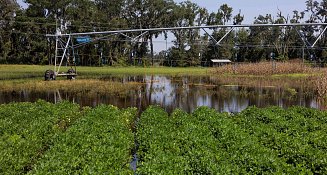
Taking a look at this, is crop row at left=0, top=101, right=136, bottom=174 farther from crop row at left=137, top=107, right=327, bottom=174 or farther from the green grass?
the green grass

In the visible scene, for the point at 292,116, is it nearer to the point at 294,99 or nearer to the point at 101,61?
the point at 294,99

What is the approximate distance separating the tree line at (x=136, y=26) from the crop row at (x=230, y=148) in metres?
66.5

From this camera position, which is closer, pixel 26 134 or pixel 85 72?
pixel 26 134

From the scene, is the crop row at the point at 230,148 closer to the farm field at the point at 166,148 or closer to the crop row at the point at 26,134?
the farm field at the point at 166,148

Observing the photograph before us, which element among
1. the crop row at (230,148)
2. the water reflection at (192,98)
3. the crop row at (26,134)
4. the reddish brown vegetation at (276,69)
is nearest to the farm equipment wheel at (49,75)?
the water reflection at (192,98)

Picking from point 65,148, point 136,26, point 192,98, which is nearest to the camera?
point 65,148

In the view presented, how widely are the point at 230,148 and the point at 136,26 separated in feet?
290

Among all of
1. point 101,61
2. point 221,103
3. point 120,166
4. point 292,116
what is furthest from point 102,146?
point 101,61

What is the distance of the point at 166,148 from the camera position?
1115 centimetres

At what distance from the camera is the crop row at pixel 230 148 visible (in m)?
9.06

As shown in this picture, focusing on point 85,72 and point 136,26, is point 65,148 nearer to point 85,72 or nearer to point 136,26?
point 85,72

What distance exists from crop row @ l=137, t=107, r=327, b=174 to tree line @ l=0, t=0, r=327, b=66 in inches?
2618

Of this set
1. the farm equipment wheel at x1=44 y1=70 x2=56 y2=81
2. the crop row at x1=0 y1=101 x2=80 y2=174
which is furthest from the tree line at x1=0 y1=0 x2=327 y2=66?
the crop row at x1=0 y1=101 x2=80 y2=174

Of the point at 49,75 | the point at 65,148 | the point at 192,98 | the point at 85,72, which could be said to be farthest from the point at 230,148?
the point at 85,72
